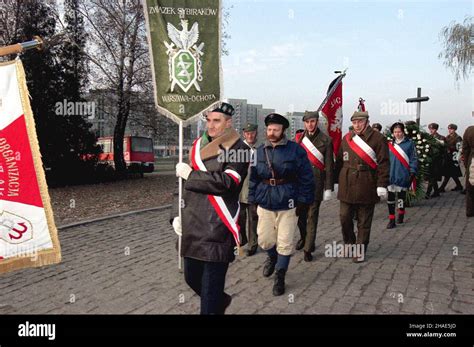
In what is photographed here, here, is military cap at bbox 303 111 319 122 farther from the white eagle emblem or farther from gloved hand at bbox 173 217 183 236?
gloved hand at bbox 173 217 183 236

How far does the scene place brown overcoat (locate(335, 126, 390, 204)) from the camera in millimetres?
5516

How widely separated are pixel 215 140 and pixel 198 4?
8.59 ft

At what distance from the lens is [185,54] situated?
5023mm

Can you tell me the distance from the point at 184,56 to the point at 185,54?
0.09ft

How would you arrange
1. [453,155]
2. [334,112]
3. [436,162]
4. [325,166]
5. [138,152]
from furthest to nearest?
[138,152], [453,155], [436,162], [334,112], [325,166]

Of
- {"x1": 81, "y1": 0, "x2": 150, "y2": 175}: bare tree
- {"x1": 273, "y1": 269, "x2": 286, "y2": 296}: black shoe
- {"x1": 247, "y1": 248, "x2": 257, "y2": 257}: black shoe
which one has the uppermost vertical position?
{"x1": 81, "y1": 0, "x2": 150, "y2": 175}: bare tree

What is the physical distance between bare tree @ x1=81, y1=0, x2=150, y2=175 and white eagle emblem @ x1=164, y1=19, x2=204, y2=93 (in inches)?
678

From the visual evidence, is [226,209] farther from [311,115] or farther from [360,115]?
[360,115]

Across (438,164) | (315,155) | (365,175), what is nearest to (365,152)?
(365,175)

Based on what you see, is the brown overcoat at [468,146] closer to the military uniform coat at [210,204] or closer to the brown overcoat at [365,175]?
the brown overcoat at [365,175]

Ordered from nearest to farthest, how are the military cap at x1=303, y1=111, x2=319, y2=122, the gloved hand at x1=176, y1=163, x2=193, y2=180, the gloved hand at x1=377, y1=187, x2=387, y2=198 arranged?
1. the gloved hand at x1=176, y1=163, x2=193, y2=180
2. the gloved hand at x1=377, y1=187, x2=387, y2=198
3. the military cap at x1=303, y1=111, x2=319, y2=122

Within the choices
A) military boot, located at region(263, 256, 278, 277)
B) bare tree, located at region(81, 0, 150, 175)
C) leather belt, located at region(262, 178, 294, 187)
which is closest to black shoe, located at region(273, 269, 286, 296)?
military boot, located at region(263, 256, 278, 277)
